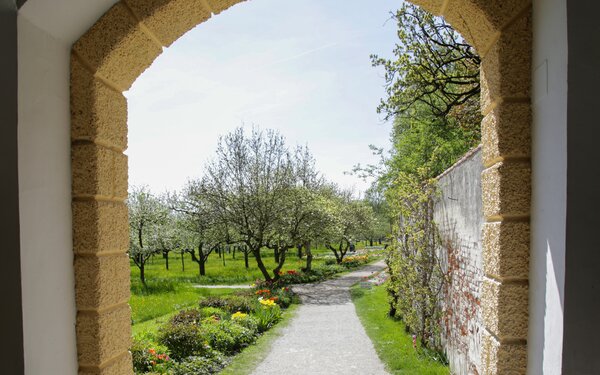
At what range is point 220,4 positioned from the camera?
2213mm

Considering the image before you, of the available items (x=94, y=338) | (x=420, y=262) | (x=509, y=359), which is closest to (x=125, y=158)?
(x=94, y=338)

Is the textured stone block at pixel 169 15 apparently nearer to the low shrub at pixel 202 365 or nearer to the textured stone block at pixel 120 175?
the textured stone block at pixel 120 175

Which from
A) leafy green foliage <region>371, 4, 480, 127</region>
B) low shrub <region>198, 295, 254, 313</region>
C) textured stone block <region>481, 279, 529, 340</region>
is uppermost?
leafy green foliage <region>371, 4, 480, 127</region>

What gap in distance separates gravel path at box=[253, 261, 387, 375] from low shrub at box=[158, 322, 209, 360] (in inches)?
52.6

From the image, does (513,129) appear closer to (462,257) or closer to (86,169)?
(86,169)

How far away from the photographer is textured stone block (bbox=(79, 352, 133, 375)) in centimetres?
206

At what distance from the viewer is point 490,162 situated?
202 cm

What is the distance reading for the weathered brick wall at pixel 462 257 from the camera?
4.71 meters

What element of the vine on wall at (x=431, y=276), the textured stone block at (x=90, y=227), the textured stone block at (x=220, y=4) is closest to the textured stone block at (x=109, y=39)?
the textured stone block at (x=220, y=4)

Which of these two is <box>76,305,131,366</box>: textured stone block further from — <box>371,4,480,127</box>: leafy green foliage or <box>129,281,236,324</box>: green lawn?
<box>129,281,236,324</box>: green lawn
